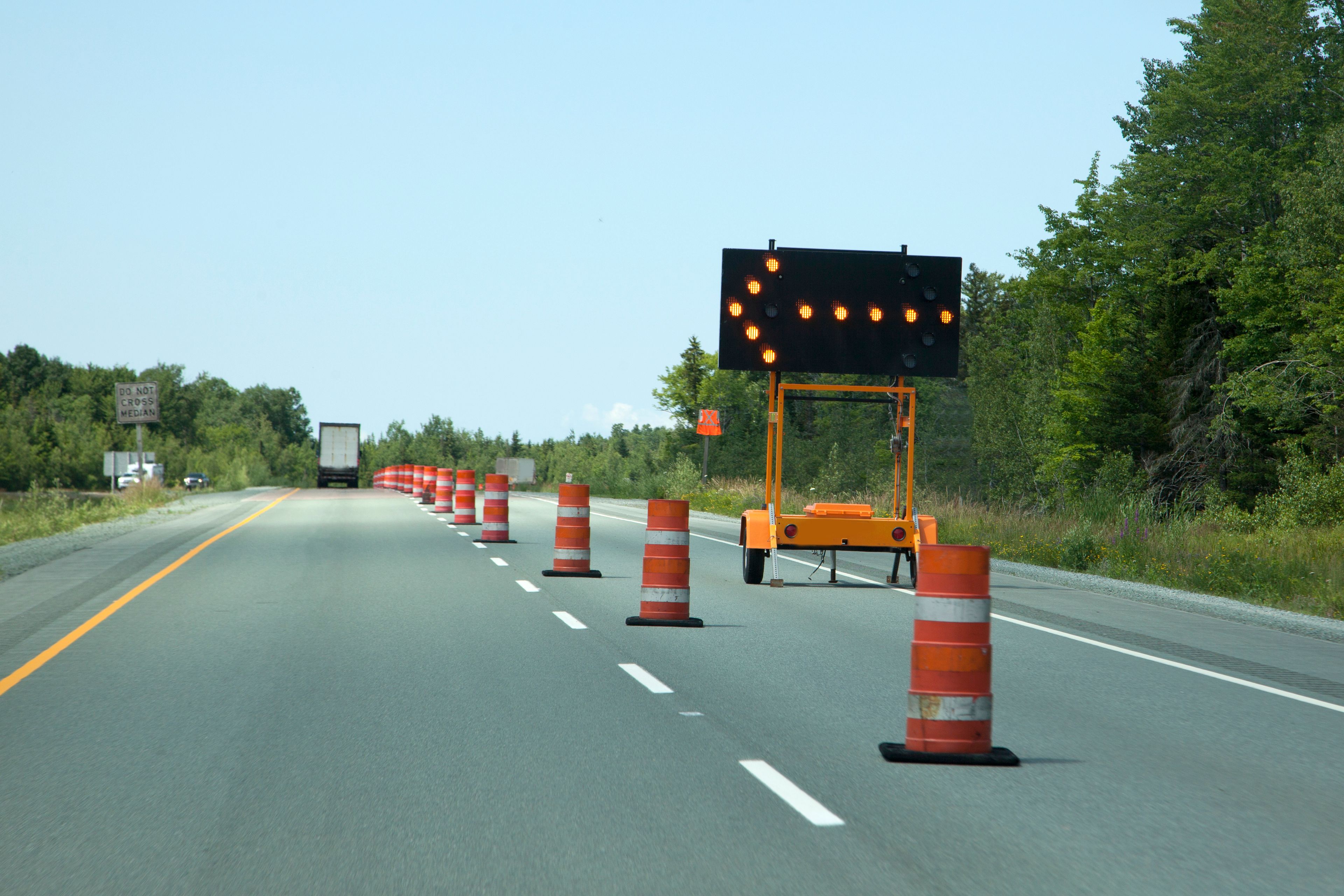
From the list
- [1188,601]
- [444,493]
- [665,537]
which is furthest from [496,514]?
[444,493]

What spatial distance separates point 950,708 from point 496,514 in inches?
718

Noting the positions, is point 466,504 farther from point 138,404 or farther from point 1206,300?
point 1206,300

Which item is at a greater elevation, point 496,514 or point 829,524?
point 829,524

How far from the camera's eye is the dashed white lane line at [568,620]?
12.6m

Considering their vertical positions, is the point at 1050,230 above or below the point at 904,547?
above

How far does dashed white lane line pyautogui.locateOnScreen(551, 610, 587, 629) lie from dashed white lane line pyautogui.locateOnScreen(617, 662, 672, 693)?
2340mm

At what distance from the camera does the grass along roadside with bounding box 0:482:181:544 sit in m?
27.4

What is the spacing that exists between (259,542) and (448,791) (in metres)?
19.4

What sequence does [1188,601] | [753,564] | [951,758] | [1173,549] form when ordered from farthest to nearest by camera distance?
[1173,549] → [753,564] → [1188,601] → [951,758]

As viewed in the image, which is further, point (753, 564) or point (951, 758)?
point (753, 564)

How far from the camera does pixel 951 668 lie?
23.3 feet

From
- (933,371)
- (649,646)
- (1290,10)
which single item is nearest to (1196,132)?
(1290,10)

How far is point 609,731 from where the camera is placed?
7.62m

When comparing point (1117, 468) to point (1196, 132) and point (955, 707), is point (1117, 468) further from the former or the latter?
point (955, 707)
